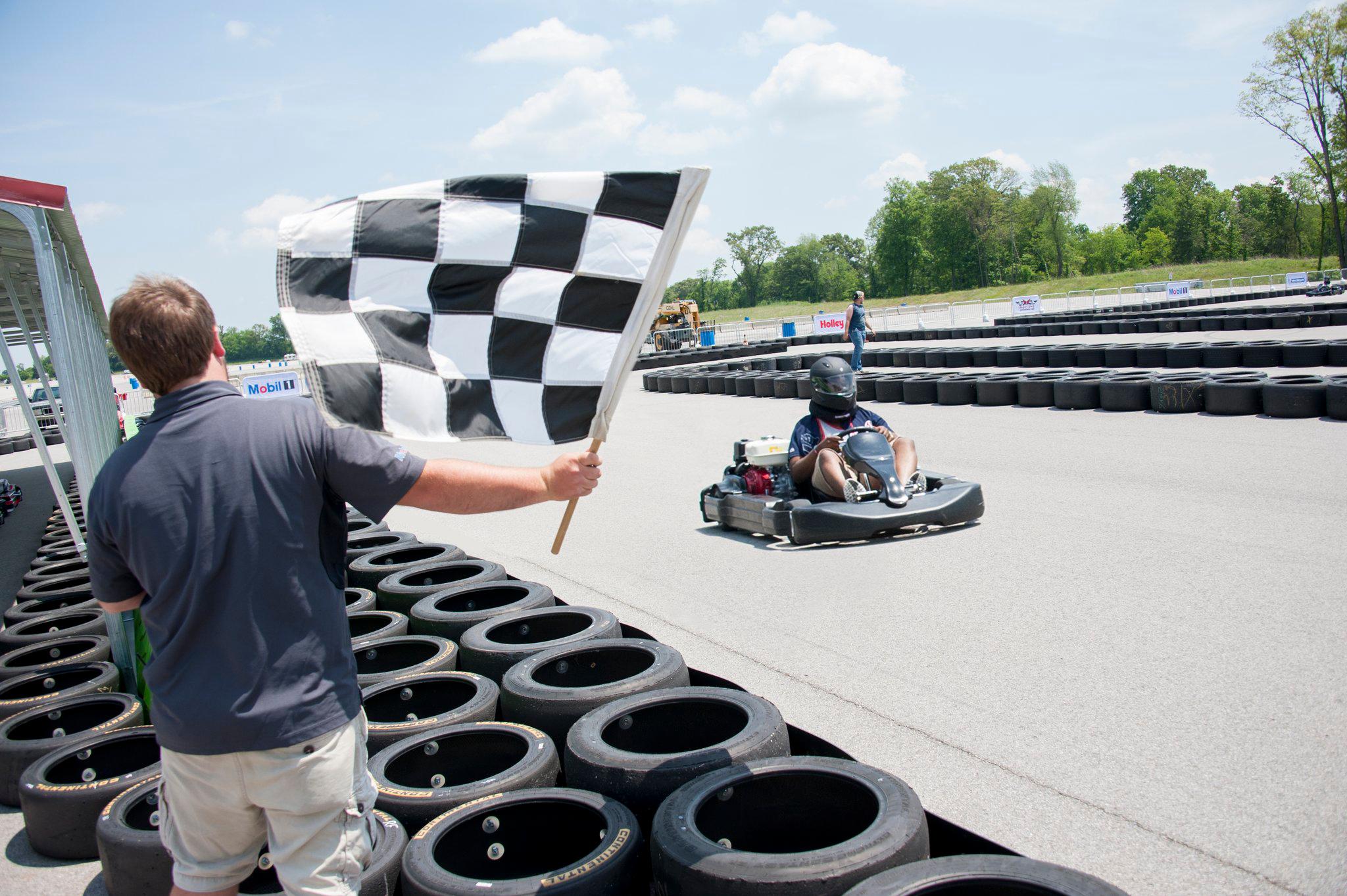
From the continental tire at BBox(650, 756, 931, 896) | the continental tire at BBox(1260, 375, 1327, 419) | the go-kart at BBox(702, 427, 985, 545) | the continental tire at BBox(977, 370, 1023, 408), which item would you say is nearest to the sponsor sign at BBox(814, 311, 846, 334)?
the continental tire at BBox(977, 370, 1023, 408)

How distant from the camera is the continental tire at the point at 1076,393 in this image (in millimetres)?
11359

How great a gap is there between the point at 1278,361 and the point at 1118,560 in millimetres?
9295

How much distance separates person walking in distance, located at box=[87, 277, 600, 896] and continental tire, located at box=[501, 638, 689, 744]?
4.16ft

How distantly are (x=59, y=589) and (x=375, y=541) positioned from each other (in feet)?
5.92

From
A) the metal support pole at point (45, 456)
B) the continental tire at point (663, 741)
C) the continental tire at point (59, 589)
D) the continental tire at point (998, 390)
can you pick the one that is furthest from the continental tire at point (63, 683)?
the continental tire at point (998, 390)

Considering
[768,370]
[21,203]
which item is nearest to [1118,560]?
[21,203]

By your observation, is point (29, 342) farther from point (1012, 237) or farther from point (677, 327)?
point (1012, 237)

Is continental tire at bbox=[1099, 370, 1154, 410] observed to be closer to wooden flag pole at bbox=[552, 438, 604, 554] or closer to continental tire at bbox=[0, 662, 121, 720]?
wooden flag pole at bbox=[552, 438, 604, 554]

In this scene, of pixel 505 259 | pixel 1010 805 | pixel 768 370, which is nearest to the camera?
pixel 505 259

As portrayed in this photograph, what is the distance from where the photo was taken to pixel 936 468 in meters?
8.53

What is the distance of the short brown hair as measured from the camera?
1.74 meters

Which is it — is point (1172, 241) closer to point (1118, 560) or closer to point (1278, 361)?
point (1278, 361)

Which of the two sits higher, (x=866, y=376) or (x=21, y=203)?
(x=21, y=203)

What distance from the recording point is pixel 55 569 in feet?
20.7
